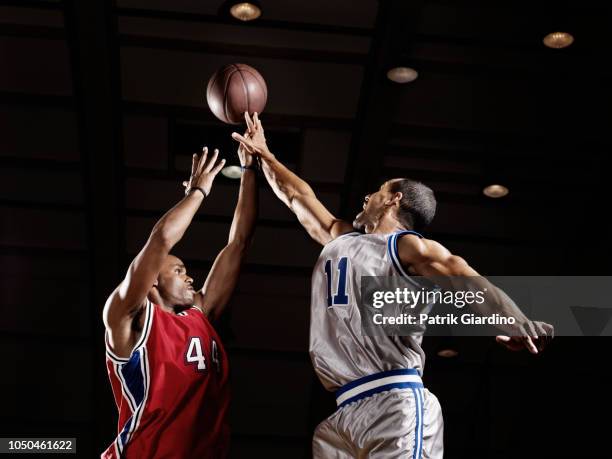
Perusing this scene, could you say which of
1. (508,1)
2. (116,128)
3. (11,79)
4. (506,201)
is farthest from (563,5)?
(11,79)

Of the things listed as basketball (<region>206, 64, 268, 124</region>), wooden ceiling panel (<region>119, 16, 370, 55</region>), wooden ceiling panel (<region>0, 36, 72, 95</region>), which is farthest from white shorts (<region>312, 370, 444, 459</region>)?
wooden ceiling panel (<region>0, 36, 72, 95</region>)

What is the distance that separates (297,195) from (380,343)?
1.25m

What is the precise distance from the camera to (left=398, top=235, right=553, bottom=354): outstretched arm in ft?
11.1

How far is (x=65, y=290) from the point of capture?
986cm

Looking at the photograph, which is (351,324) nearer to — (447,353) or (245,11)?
(245,11)

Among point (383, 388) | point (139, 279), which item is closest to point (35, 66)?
point (139, 279)

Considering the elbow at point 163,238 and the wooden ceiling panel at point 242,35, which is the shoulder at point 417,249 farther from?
the wooden ceiling panel at point 242,35

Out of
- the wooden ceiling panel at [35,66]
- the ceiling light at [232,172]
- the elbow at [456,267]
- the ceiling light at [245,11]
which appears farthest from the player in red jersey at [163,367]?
the ceiling light at [232,172]

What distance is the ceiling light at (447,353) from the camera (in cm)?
1051

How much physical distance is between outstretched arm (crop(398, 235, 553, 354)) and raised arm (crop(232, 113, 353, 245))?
843 millimetres

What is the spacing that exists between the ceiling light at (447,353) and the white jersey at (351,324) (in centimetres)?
672

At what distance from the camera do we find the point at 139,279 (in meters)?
3.93

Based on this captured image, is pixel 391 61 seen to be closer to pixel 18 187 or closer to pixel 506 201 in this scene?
pixel 506 201

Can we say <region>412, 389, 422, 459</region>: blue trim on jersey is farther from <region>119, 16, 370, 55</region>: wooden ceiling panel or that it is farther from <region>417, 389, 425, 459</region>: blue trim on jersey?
<region>119, 16, 370, 55</region>: wooden ceiling panel
